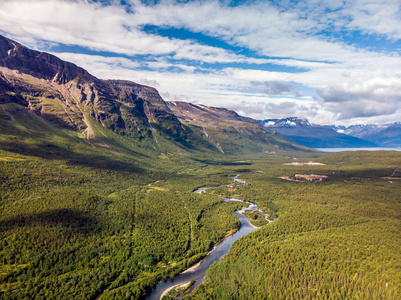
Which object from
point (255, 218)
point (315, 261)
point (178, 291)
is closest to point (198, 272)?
point (178, 291)

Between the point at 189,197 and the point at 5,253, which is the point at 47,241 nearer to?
the point at 5,253

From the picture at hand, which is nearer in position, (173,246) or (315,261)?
(315,261)

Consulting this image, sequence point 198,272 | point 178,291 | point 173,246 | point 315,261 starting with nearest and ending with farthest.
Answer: point 178,291
point 198,272
point 315,261
point 173,246

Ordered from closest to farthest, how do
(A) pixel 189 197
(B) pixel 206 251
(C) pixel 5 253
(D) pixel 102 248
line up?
1. (C) pixel 5 253
2. (D) pixel 102 248
3. (B) pixel 206 251
4. (A) pixel 189 197

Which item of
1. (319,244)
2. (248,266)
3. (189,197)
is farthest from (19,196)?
(319,244)

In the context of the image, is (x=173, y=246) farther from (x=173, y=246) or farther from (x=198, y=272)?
(x=198, y=272)

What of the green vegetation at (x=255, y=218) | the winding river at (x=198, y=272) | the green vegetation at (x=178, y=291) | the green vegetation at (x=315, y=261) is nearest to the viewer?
the green vegetation at (x=315, y=261)

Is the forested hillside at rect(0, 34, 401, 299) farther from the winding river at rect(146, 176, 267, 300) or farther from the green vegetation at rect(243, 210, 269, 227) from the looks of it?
the winding river at rect(146, 176, 267, 300)

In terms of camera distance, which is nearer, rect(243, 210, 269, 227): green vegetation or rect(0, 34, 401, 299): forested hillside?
rect(0, 34, 401, 299): forested hillside

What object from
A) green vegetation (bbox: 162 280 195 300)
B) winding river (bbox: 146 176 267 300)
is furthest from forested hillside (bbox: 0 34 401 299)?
green vegetation (bbox: 162 280 195 300)

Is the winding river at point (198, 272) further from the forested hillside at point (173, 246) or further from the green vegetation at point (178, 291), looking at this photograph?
the forested hillside at point (173, 246)

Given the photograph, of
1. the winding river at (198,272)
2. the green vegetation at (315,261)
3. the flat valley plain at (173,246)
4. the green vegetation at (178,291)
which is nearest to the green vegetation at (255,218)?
the green vegetation at (315,261)
